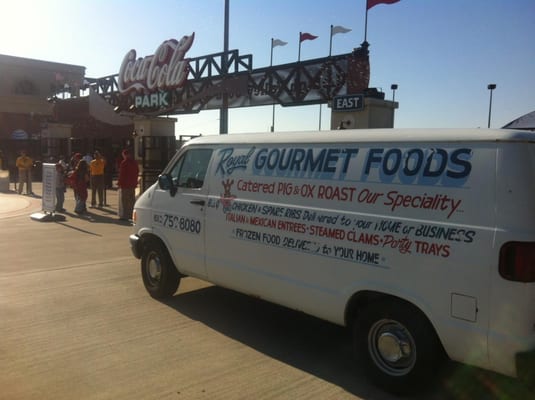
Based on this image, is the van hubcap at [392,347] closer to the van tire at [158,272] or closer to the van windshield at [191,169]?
the van windshield at [191,169]

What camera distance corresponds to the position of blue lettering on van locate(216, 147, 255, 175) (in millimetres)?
4770

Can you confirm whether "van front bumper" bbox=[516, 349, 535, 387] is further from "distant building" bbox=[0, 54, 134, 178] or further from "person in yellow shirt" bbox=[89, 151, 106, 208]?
"distant building" bbox=[0, 54, 134, 178]

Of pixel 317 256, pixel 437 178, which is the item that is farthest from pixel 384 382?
pixel 437 178

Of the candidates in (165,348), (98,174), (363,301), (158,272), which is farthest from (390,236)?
(98,174)

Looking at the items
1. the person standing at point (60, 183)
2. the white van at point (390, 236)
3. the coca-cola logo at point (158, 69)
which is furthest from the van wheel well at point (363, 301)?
the coca-cola logo at point (158, 69)

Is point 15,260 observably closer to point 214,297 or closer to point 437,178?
point 214,297

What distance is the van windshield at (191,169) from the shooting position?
17.4 ft

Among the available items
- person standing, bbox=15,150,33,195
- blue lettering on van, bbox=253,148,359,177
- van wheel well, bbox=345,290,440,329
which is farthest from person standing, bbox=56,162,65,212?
van wheel well, bbox=345,290,440,329

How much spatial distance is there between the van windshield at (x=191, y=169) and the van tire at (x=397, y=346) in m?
2.36

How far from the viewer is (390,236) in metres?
3.53

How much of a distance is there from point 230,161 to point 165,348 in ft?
6.30

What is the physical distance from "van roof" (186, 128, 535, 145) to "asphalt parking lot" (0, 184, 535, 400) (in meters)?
1.66

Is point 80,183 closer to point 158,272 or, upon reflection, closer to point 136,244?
point 136,244

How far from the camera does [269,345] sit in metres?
4.58
